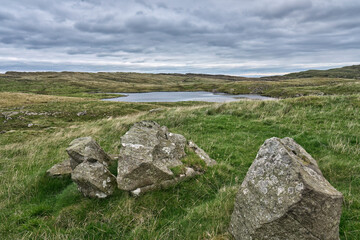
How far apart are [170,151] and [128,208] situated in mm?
3144

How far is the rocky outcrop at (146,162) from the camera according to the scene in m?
6.93

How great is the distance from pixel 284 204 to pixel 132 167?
15.1ft

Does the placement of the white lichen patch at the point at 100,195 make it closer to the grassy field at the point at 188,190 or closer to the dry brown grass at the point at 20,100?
the grassy field at the point at 188,190

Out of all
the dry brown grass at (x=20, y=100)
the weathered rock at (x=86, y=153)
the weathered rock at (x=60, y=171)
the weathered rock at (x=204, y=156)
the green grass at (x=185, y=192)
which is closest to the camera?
the green grass at (x=185, y=192)

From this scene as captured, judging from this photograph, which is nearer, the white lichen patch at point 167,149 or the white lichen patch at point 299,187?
the white lichen patch at point 299,187

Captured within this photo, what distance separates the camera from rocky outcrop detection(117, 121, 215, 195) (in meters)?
6.93

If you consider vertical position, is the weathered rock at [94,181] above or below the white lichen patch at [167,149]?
below

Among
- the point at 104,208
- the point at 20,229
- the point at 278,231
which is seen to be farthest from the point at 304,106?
the point at 20,229

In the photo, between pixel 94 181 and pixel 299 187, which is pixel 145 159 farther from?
pixel 299 187

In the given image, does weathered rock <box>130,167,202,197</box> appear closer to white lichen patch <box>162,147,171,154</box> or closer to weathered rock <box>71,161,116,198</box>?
weathered rock <box>71,161,116,198</box>

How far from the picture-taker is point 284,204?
425 centimetres

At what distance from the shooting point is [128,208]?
20.1 feet

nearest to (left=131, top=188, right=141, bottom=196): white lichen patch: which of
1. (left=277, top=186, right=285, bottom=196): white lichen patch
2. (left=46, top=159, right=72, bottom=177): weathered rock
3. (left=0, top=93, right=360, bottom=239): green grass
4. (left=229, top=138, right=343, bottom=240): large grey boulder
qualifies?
(left=0, top=93, right=360, bottom=239): green grass

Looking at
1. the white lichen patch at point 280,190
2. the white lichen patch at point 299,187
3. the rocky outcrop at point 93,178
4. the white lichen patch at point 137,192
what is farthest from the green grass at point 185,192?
the white lichen patch at point 299,187
